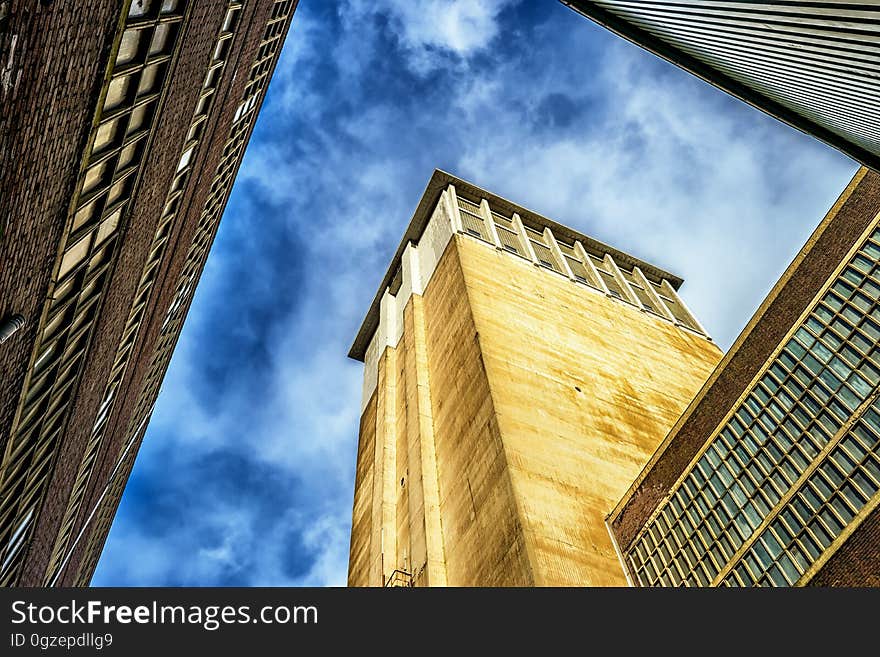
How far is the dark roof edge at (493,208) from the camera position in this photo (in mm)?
43469

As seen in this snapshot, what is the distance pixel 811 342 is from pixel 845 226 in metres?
2.72

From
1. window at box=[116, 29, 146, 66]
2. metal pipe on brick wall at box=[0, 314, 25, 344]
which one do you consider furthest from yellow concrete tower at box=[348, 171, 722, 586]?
window at box=[116, 29, 146, 66]

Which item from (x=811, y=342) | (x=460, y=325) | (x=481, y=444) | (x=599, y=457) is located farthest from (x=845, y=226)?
(x=460, y=325)

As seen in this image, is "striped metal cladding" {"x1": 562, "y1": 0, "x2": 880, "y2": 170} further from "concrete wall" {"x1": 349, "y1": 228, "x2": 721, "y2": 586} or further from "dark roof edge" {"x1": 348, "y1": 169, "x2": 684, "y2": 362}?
"dark roof edge" {"x1": 348, "y1": 169, "x2": 684, "y2": 362}

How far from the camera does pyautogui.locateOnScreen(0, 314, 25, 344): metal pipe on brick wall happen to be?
8.34m

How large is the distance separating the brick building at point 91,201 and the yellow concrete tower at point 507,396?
1201 centimetres

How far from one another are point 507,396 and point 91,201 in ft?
51.1

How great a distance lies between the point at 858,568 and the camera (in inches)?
396

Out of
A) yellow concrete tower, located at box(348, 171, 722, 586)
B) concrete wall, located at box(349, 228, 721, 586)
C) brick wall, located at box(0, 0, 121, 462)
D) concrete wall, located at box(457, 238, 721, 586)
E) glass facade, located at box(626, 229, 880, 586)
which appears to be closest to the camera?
brick wall, located at box(0, 0, 121, 462)

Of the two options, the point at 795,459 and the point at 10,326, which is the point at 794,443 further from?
the point at 10,326

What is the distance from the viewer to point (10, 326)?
27.9 ft

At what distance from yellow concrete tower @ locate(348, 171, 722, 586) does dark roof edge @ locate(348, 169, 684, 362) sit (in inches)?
5.1

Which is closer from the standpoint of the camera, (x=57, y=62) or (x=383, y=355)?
(x=57, y=62)

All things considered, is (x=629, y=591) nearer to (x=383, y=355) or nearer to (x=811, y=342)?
(x=811, y=342)
